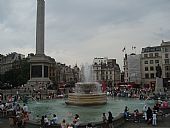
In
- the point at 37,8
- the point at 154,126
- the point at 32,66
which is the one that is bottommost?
the point at 154,126

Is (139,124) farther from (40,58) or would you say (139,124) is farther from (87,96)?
(40,58)

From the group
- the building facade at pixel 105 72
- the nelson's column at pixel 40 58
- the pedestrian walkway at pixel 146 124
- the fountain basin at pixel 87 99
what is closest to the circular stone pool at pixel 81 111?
the fountain basin at pixel 87 99

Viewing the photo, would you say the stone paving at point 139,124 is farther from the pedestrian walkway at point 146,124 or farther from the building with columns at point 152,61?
the building with columns at point 152,61

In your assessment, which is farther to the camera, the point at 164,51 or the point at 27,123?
the point at 164,51

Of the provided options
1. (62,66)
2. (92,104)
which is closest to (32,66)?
(92,104)

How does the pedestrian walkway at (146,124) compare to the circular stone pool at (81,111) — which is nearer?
the pedestrian walkway at (146,124)

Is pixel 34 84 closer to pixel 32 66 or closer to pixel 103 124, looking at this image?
pixel 32 66

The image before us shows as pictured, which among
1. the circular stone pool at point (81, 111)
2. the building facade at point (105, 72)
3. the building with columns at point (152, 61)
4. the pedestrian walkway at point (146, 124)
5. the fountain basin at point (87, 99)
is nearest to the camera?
the pedestrian walkway at point (146, 124)

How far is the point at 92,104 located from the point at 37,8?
1888 inches

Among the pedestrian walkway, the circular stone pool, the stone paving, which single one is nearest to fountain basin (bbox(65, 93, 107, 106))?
the circular stone pool

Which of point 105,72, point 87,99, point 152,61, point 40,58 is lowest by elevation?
point 87,99

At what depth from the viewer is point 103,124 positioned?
67.3 feet

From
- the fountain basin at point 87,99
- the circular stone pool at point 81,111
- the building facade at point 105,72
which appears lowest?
the circular stone pool at point 81,111

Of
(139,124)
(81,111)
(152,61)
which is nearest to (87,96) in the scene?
(81,111)
